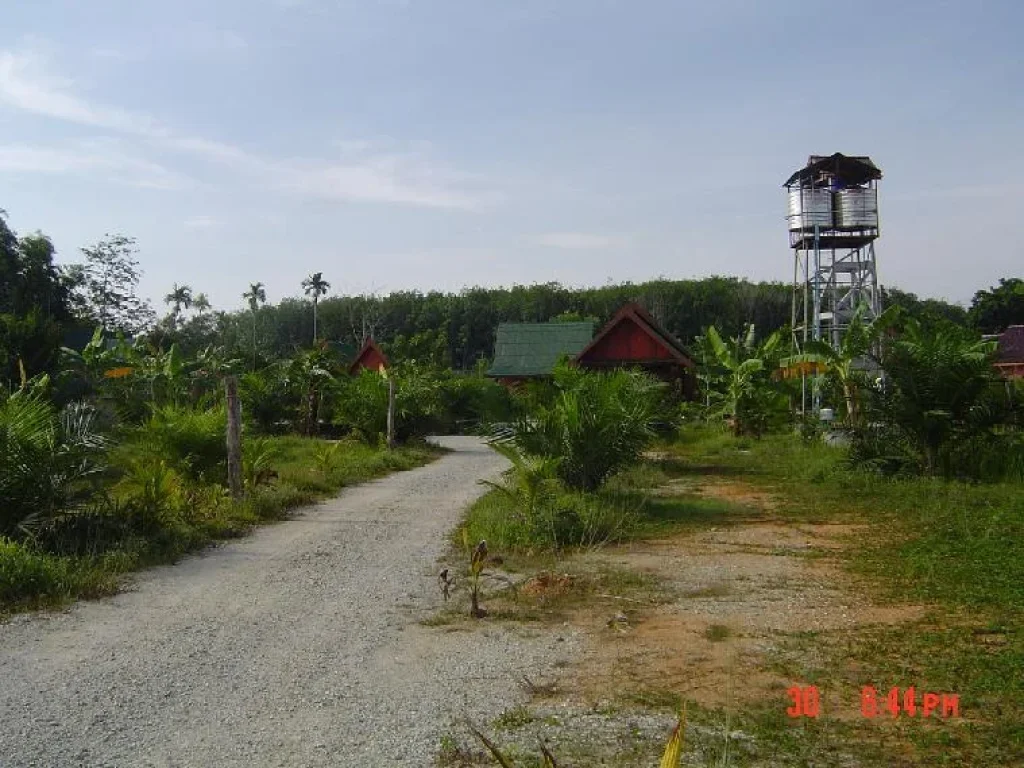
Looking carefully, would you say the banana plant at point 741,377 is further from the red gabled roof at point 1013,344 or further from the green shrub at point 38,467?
the red gabled roof at point 1013,344

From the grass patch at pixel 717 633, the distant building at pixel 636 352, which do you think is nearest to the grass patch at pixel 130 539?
the grass patch at pixel 717 633

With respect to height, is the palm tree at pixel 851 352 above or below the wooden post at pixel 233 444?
above

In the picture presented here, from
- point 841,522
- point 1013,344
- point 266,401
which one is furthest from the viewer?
point 1013,344

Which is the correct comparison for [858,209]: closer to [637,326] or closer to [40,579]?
[637,326]

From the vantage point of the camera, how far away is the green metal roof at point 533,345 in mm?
35594

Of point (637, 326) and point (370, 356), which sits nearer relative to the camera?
point (637, 326)

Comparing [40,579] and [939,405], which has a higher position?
[939,405]

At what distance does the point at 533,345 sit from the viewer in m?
36.8

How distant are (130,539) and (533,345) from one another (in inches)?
1110

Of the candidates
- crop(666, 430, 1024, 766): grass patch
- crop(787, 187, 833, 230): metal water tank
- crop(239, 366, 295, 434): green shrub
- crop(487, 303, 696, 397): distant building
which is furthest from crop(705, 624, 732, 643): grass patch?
crop(787, 187, 833, 230): metal water tank

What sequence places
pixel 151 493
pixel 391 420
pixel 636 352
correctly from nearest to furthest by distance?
pixel 151 493, pixel 391 420, pixel 636 352

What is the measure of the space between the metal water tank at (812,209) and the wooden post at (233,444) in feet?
67.2
